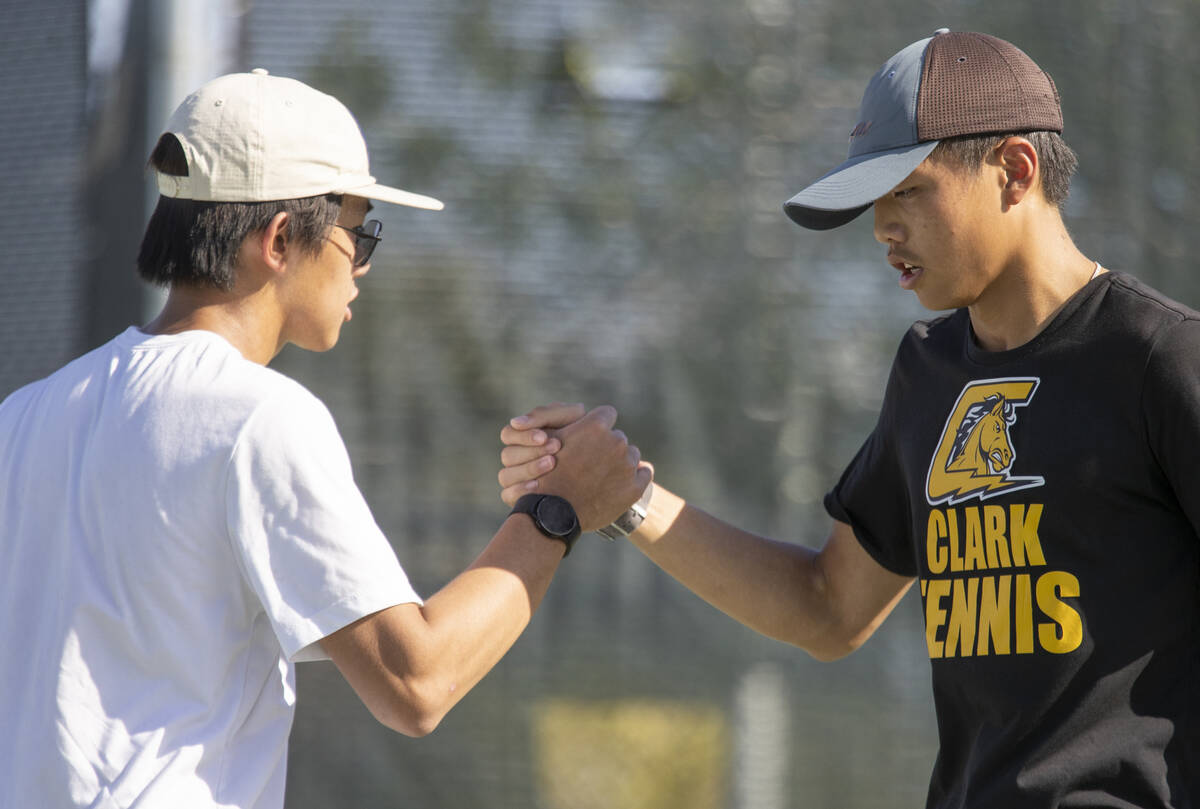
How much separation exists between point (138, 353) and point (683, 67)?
79.7 inches

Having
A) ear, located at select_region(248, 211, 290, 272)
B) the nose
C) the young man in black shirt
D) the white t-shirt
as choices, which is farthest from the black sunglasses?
the nose

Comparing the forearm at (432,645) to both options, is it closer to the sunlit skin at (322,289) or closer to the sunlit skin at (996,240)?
the sunlit skin at (322,289)

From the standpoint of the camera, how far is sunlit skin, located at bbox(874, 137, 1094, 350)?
1.75 metres

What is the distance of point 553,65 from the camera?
10.6 feet

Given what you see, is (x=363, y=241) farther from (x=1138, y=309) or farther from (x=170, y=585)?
(x=1138, y=309)

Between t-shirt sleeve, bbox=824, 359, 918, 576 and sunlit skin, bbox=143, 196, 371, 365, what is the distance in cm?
89

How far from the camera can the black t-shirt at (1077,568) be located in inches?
60.5

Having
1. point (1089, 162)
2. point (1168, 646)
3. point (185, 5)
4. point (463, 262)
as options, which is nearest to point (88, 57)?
point (185, 5)

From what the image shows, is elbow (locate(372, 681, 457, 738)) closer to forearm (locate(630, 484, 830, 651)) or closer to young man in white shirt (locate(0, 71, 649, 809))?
young man in white shirt (locate(0, 71, 649, 809))

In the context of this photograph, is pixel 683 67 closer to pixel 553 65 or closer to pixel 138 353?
pixel 553 65

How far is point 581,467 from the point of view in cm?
204

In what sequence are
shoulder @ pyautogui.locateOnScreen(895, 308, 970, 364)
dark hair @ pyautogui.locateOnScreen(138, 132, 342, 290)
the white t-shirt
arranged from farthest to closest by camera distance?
shoulder @ pyautogui.locateOnScreen(895, 308, 970, 364), dark hair @ pyautogui.locateOnScreen(138, 132, 342, 290), the white t-shirt

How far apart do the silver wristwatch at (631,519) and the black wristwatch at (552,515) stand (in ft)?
1.07

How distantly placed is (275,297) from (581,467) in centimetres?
60
